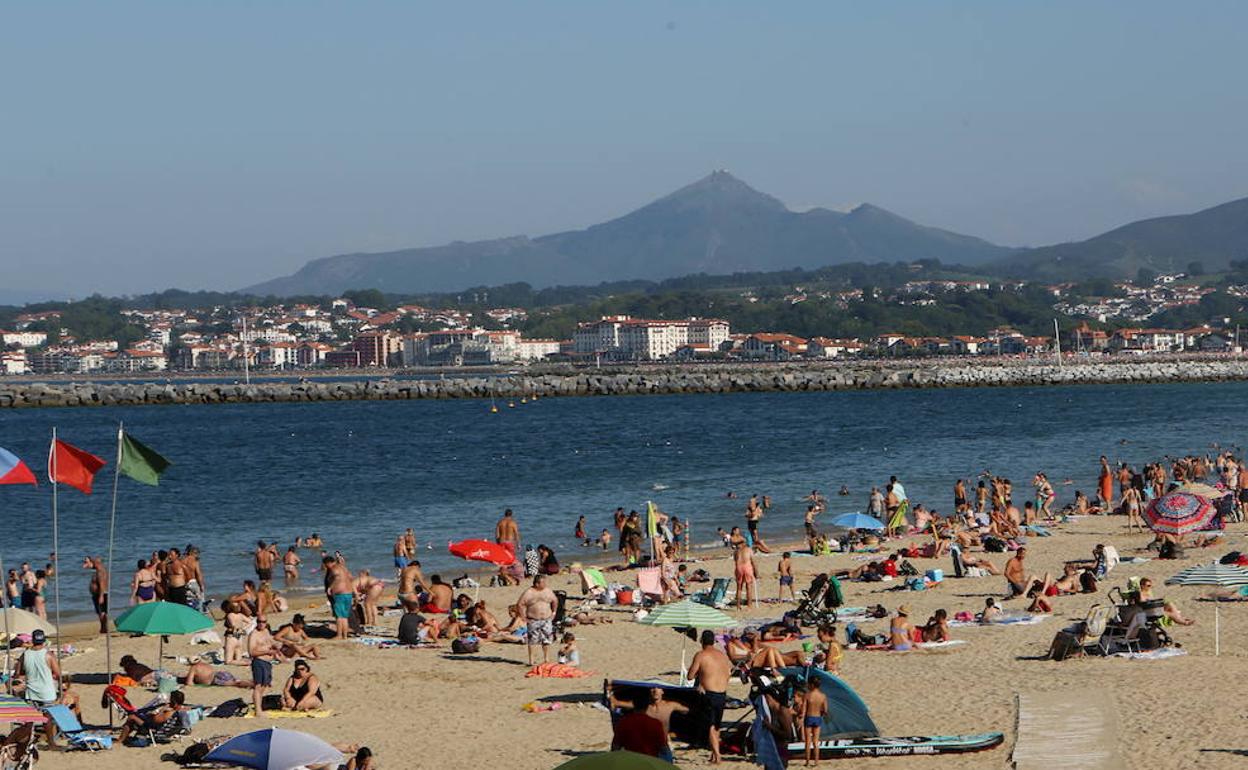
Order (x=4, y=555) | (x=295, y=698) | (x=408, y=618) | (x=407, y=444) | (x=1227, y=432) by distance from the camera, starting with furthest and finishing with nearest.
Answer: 1. (x=407, y=444)
2. (x=1227, y=432)
3. (x=4, y=555)
4. (x=408, y=618)
5. (x=295, y=698)

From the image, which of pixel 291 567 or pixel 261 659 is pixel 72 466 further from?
pixel 291 567

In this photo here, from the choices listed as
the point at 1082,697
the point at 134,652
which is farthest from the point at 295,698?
the point at 1082,697

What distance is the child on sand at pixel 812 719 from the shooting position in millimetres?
12008

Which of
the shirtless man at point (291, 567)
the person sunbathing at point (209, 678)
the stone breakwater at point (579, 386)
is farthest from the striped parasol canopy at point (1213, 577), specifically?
the stone breakwater at point (579, 386)

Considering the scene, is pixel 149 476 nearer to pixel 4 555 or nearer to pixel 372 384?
pixel 4 555

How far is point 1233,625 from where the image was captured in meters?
16.5

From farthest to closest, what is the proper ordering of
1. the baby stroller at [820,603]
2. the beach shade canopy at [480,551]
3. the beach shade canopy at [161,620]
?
1. the beach shade canopy at [480,551]
2. the baby stroller at [820,603]
3. the beach shade canopy at [161,620]

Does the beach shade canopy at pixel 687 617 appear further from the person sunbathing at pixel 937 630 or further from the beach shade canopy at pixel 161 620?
the beach shade canopy at pixel 161 620

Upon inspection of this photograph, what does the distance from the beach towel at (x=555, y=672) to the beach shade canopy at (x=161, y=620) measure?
128 inches

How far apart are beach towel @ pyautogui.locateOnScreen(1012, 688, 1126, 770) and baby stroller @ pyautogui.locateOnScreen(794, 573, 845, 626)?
13.8 ft

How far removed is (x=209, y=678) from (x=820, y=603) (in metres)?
6.89

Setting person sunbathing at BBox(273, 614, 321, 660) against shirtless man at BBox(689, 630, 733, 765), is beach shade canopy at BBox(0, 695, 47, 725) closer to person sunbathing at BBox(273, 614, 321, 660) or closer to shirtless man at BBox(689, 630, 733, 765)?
person sunbathing at BBox(273, 614, 321, 660)

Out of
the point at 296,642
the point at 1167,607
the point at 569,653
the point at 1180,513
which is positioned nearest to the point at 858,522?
the point at 1180,513

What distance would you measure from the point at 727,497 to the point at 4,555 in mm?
15287
